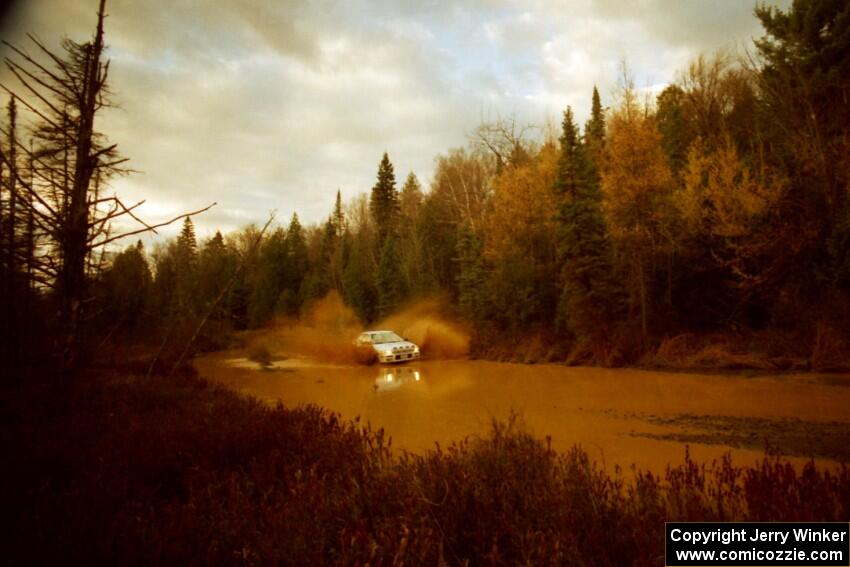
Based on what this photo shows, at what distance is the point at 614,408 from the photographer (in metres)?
12.5

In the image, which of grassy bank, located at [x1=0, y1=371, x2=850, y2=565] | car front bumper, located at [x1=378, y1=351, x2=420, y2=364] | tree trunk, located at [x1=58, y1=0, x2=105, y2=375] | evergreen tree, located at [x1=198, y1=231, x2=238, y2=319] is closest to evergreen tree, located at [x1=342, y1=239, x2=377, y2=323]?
evergreen tree, located at [x1=198, y1=231, x2=238, y2=319]

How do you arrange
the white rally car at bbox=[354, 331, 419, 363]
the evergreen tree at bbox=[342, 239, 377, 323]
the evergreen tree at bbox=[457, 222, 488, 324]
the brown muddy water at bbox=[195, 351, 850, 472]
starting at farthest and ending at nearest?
the evergreen tree at bbox=[342, 239, 377, 323] < the evergreen tree at bbox=[457, 222, 488, 324] < the white rally car at bbox=[354, 331, 419, 363] < the brown muddy water at bbox=[195, 351, 850, 472]

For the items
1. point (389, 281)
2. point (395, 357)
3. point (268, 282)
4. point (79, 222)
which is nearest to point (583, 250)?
point (395, 357)

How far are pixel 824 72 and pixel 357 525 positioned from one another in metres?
31.1

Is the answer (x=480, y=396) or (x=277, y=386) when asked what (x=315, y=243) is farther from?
(x=480, y=396)

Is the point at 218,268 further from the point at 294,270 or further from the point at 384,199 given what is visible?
the point at 384,199

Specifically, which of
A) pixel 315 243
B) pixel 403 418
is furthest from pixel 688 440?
pixel 315 243

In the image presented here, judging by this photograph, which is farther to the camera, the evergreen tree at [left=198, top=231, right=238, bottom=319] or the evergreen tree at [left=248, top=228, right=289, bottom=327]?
the evergreen tree at [left=248, top=228, right=289, bottom=327]

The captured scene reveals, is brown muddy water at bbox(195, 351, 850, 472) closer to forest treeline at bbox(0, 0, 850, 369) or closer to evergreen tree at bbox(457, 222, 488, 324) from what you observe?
forest treeline at bbox(0, 0, 850, 369)

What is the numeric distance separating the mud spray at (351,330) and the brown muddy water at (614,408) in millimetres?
8276

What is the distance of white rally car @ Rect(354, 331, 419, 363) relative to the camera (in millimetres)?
27188

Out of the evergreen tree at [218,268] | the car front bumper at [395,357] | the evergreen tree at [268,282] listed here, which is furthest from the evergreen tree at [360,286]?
the car front bumper at [395,357]

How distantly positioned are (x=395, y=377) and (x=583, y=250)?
40.9 feet

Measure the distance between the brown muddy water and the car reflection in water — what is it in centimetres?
10
